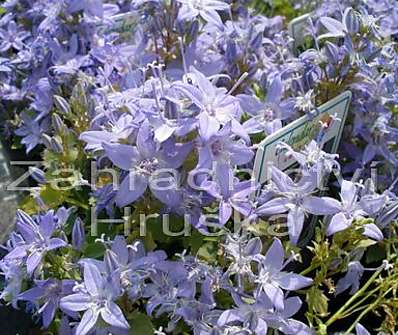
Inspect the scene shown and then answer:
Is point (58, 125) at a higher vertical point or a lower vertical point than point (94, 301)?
higher

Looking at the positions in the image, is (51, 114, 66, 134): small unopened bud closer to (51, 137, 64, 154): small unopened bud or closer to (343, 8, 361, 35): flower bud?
(51, 137, 64, 154): small unopened bud

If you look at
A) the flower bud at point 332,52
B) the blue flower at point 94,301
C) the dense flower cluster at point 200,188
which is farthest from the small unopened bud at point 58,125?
the flower bud at point 332,52

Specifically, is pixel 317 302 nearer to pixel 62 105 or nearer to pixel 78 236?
pixel 78 236

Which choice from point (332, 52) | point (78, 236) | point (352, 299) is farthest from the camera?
point (332, 52)

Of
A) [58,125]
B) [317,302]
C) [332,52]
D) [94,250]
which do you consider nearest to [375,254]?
[317,302]

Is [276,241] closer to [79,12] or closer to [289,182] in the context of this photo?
[289,182]

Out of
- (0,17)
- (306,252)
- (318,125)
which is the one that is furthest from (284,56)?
(0,17)

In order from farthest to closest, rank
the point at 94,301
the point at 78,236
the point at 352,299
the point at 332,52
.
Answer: the point at 332,52, the point at 352,299, the point at 78,236, the point at 94,301

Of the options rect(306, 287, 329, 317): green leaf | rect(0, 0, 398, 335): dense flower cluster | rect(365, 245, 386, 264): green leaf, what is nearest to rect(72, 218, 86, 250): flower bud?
rect(0, 0, 398, 335): dense flower cluster

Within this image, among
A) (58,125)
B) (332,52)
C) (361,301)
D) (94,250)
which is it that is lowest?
(361,301)

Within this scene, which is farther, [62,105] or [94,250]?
[62,105]
